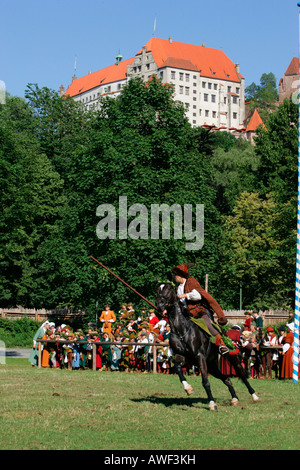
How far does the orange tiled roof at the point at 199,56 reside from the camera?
564 feet

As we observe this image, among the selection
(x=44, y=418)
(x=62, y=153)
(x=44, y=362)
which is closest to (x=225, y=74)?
(x=62, y=153)

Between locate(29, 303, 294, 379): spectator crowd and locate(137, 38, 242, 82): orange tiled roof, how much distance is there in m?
148

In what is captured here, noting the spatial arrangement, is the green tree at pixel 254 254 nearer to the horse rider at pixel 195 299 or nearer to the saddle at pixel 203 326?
the horse rider at pixel 195 299

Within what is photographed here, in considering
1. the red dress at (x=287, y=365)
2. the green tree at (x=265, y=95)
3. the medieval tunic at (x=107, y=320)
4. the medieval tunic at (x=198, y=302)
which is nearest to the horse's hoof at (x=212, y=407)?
the medieval tunic at (x=198, y=302)

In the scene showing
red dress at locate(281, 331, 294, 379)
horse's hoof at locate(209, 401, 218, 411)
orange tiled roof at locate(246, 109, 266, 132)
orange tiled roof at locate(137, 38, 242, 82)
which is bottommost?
red dress at locate(281, 331, 294, 379)

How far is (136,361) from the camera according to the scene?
2491 centimetres

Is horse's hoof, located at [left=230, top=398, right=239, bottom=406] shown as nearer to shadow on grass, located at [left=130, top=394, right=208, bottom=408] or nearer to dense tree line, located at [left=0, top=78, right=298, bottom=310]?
shadow on grass, located at [left=130, top=394, right=208, bottom=408]

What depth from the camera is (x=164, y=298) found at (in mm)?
13438

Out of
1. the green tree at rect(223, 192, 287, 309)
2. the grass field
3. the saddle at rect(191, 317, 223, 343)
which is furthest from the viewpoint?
the green tree at rect(223, 192, 287, 309)

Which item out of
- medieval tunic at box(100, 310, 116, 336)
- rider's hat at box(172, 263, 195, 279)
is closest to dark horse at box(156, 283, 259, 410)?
rider's hat at box(172, 263, 195, 279)

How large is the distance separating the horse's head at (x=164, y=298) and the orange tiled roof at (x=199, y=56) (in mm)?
160414

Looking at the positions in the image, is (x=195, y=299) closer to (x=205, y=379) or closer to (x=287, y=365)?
(x=205, y=379)

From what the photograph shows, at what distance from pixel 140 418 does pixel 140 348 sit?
12.8m

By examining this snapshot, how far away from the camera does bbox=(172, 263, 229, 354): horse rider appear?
1406 cm
